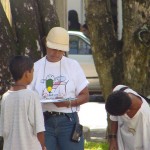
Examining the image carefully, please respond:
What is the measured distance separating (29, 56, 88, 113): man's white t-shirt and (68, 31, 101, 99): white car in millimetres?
9364

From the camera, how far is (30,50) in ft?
22.4

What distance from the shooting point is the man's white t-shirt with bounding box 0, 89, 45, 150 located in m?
5.30

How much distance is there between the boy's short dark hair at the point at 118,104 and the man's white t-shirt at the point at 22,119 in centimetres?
56

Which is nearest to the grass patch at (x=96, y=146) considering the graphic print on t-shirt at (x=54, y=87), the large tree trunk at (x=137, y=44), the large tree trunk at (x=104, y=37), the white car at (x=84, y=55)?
the large tree trunk at (x=104, y=37)

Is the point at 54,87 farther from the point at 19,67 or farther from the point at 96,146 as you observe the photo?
the point at 96,146

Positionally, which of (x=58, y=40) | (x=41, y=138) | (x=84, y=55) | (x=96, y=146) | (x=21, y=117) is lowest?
(x=84, y=55)

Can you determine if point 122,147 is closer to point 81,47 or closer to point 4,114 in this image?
point 4,114

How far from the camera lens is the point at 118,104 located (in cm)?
525

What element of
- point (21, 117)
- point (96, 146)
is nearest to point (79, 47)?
point (96, 146)

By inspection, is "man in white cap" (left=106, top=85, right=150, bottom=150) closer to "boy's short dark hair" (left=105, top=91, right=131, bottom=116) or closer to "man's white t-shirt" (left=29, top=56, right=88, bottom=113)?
"boy's short dark hair" (left=105, top=91, right=131, bottom=116)

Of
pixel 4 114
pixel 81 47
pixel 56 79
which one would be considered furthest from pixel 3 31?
pixel 81 47

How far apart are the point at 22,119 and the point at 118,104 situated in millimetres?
763

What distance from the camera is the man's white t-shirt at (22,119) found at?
530 centimetres

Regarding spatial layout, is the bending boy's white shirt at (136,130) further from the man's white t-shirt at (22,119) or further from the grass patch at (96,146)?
the grass patch at (96,146)
